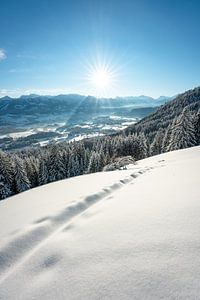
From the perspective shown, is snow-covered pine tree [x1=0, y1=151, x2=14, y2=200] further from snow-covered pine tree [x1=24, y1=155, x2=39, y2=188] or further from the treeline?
snow-covered pine tree [x1=24, y1=155, x2=39, y2=188]

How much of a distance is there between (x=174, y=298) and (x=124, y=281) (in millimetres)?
558

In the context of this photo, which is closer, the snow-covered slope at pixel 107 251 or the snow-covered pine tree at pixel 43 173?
the snow-covered slope at pixel 107 251

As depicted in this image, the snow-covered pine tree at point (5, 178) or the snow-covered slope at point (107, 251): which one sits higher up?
the snow-covered slope at point (107, 251)

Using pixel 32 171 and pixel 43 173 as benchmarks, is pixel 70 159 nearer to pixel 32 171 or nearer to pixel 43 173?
pixel 43 173

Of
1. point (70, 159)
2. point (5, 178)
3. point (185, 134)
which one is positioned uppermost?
point (185, 134)

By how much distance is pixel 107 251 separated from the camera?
3174 millimetres

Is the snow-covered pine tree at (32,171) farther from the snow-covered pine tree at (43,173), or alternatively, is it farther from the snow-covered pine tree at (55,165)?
the snow-covered pine tree at (55,165)

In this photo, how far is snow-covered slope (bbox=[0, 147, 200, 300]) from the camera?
2420mm

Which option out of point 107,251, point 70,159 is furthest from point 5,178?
point 107,251

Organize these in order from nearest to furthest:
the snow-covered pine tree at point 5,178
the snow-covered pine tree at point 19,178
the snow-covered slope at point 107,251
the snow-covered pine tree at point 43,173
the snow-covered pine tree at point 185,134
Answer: the snow-covered slope at point 107,251, the snow-covered pine tree at point 5,178, the snow-covered pine tree at point 185,134, the snow-covered pine tree at point 19,178, the snow-covered pine tree at point 43,173

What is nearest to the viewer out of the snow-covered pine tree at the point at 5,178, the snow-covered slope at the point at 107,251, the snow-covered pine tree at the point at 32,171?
the snow-covered slope at the point at 107,251

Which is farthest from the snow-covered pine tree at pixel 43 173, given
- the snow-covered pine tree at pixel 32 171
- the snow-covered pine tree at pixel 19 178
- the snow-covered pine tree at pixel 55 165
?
the snow-covered pine tree at pixel 19 178

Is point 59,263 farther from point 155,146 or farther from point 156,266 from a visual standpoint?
point 155,146

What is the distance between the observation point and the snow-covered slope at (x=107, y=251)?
2.42 metres
